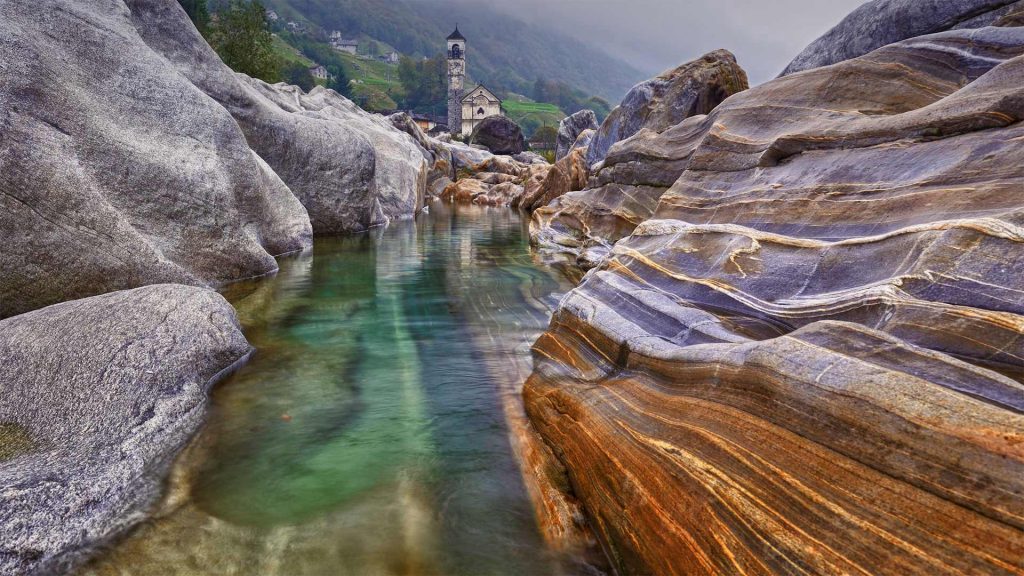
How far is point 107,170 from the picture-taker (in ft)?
27.4

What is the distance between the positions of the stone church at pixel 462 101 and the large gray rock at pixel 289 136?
312ft

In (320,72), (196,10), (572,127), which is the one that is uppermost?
(320,72)

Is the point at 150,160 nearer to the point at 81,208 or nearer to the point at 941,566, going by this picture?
the point at 81,208

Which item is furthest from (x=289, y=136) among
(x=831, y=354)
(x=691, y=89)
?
(x=831, y=354)

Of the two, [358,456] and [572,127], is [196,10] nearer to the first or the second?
[572,127]

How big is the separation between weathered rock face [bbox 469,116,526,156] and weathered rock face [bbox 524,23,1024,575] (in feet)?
235

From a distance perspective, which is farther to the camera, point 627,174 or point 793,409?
point 627,174

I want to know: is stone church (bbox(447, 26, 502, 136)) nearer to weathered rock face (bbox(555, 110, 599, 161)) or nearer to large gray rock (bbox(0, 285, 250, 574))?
weathered rock face (bbox(555, 110, 599, 161))

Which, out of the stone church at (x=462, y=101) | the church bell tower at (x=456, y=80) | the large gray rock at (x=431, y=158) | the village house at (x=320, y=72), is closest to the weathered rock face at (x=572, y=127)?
the large gray rock at (x=431, y=158)

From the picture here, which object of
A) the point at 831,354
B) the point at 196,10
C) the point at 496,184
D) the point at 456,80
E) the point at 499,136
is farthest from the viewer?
the point at 456,80

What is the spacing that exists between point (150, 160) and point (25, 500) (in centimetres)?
695

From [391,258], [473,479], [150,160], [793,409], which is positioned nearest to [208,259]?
[150,160]

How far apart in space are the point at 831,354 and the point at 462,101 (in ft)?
391

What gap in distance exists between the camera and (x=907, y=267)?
4.12 metres
